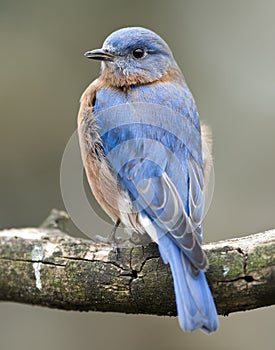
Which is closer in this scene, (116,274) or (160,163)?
(116,274)

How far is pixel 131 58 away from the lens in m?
5.13

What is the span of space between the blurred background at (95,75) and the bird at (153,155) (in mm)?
2660

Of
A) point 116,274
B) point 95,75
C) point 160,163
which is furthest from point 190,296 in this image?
point 95,75

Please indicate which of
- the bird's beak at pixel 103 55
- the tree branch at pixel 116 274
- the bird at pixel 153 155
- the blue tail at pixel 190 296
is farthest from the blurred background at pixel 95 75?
the blue tail at pixel 190 296

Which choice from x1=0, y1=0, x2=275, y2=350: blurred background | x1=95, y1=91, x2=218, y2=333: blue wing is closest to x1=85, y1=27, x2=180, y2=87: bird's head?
x1=95, y1=91, x2=218, y2=333: blue wing

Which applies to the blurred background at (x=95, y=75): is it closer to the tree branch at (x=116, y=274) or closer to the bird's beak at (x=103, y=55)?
the tree branch at (x=116, y=274)

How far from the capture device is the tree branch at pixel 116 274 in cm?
380

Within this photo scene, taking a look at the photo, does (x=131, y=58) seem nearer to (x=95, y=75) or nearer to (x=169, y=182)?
(x=169, y=182)

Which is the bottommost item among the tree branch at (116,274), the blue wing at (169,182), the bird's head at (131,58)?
the tree branch at (116,274)

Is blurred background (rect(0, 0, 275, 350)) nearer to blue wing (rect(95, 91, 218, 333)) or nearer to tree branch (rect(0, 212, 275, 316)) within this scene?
tree branch (rect(0, 212, 275, 316))

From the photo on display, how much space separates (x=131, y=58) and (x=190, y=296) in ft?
7.07

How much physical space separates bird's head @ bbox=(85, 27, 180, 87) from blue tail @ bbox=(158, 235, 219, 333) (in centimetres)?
159

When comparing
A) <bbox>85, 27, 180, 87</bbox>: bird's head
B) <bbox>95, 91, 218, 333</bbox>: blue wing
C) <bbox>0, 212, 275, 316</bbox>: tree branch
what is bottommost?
<bbox>0, 212, 275, 316</bbox>: tree branch

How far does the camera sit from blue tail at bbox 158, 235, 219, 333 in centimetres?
353
